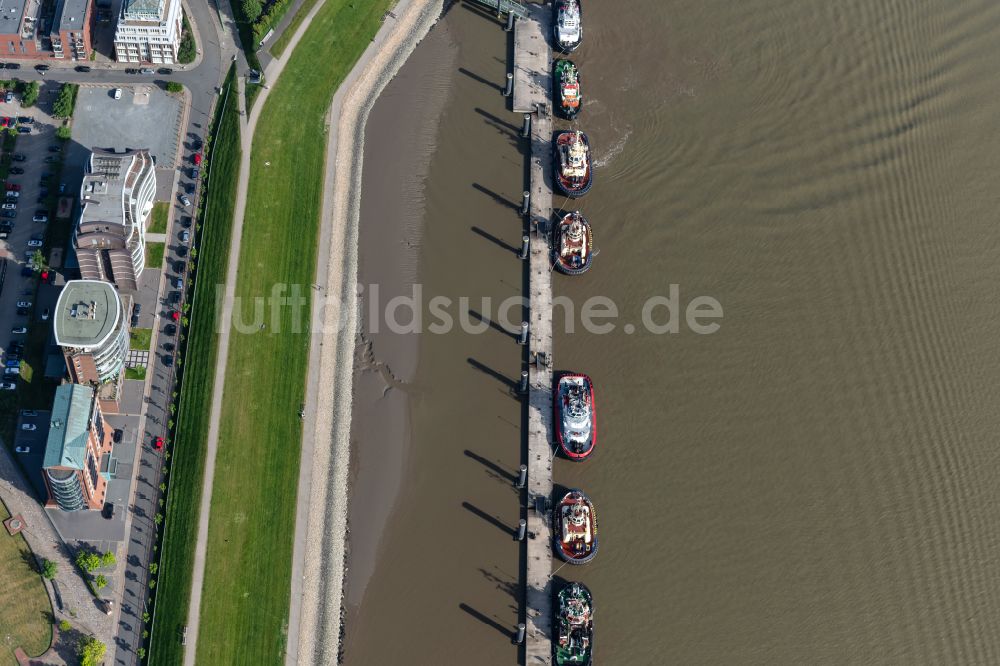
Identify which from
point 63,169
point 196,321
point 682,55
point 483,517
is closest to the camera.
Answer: point 483,517

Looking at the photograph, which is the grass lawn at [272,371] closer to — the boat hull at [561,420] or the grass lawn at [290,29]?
the grass lawn at [290,29]

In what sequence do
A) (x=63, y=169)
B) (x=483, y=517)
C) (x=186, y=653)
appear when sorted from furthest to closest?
1. (x=63, y=169)
2. (x=483, y=517)
3. (x=186, y=653)

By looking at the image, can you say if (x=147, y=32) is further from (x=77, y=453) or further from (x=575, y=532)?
(x=575, y=532)

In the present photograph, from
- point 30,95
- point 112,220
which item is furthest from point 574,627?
point 30,95

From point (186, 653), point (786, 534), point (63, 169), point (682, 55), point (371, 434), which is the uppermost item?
point (682, 55)

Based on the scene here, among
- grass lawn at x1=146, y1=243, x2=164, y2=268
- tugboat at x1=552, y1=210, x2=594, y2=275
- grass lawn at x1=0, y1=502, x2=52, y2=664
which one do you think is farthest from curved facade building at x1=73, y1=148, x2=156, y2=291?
tugboat at x1=552, y1=210, x2=594, y2=275

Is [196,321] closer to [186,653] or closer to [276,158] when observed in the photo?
[276,158]

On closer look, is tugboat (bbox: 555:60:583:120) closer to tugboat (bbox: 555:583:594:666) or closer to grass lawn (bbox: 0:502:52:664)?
tugboat (bbox: 555:583:594:666)

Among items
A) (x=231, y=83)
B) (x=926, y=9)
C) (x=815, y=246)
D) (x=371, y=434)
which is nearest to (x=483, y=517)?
(x=371, y=434)
